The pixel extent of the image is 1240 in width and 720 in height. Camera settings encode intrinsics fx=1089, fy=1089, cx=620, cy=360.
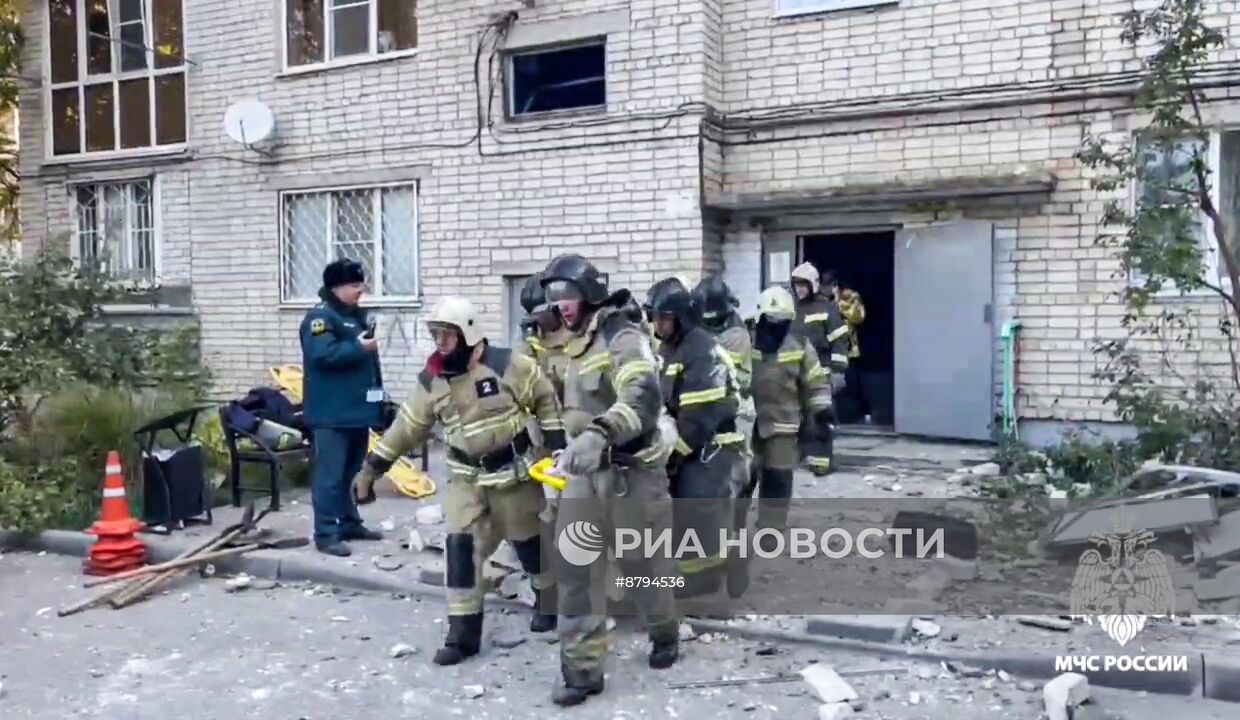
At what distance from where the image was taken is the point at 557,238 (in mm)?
10656

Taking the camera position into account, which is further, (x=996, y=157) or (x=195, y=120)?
(x=195, y=120)

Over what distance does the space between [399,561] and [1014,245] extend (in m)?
5.73

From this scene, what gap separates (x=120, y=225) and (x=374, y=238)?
3.87 meters

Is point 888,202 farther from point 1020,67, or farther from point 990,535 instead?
point 990,535

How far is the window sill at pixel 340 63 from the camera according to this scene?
11531 millimetres

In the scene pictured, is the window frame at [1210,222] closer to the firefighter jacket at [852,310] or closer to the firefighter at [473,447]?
the firefighter jacket at [852,310]

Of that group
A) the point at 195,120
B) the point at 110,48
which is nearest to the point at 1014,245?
the point at 195,120

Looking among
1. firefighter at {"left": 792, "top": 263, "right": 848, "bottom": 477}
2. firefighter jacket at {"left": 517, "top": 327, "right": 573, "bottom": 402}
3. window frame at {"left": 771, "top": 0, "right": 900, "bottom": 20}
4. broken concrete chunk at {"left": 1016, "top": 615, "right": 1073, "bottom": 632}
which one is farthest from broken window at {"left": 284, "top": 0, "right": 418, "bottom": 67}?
broken concrete chunk at {"left": 1016, "top": 615, "right": 1073, "bottom": 632}

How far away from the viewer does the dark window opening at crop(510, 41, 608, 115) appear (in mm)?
10586

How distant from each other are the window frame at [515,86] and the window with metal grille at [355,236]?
1.44m

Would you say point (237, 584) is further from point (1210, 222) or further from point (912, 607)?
point (1210, 222)

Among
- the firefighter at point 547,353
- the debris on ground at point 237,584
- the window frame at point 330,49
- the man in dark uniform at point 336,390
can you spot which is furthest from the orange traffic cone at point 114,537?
the window frame at point 330,49

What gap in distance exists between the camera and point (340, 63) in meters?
11.9

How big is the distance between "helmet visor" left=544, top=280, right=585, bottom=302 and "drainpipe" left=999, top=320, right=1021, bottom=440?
18.1 feet
